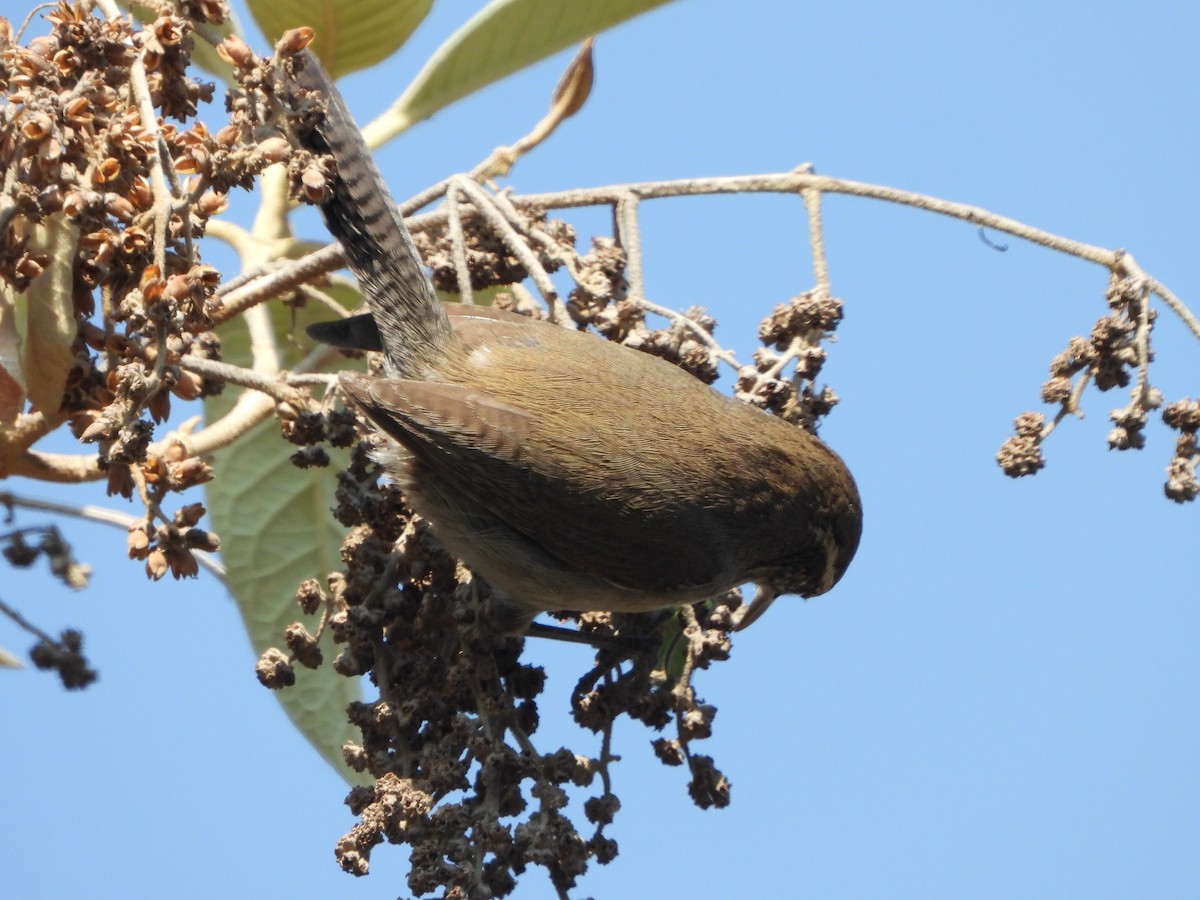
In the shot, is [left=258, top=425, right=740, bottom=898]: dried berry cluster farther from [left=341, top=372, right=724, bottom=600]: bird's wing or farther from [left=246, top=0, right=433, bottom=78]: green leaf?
[left=246, top=0, right=433, bottom=78]: green leaf

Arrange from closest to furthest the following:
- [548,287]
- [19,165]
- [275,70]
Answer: [19,165] < [275,70] < [548,287]

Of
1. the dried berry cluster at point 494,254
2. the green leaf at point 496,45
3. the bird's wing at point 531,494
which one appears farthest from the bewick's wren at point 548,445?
the green leaf at point 496,45

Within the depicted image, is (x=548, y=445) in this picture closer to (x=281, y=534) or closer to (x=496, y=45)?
(x=281, y=534)

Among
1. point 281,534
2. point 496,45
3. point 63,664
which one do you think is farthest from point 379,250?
point 63,664

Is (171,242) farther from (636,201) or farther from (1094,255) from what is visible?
(1094,255)

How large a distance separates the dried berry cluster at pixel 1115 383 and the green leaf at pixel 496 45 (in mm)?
1787

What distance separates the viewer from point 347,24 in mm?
4043

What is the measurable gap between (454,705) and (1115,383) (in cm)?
157

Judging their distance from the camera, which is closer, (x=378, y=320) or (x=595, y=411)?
(x=595, y=411)

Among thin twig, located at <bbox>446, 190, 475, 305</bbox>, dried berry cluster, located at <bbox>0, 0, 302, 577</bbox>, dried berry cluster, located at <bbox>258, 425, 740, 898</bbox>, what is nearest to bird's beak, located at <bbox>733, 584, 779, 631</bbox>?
dried berry cluster, located at <bbox>258, 425, 740, 898</bbox>

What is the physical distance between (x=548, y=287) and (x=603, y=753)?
103 cm

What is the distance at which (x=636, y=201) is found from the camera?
3.34 metres

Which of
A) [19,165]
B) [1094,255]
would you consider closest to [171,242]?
[19,165]

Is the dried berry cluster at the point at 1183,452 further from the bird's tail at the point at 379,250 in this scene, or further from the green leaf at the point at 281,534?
the green leaf at the point at 281,534
